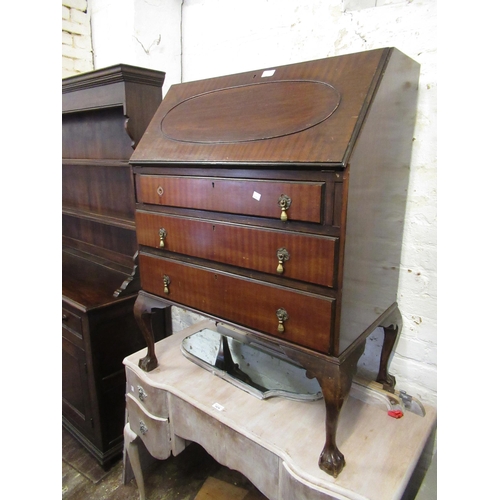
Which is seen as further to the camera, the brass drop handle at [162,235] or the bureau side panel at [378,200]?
the brass drop handle at [162,235]

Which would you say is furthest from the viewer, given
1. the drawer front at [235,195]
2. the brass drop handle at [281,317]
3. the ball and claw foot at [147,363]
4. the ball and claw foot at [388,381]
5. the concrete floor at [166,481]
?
the concrete floor at [166,481]

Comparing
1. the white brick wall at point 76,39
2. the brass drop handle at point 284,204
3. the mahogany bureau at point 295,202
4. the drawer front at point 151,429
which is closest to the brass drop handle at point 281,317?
the mahogany bureau at point 295,202

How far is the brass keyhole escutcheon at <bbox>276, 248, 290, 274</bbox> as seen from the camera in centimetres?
100

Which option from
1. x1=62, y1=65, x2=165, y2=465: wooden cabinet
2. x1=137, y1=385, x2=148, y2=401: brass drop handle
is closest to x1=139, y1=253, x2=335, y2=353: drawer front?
x1=137, y1=385, x2=148, y2=401: brass drop handle

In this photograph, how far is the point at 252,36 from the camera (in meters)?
1.62

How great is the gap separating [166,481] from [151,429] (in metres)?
0.52

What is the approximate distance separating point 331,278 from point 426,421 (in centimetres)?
72

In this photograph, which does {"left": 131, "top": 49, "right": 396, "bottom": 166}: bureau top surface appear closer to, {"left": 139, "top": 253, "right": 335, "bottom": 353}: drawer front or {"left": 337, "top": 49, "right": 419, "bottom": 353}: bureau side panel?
{"left": 337, "top": 49, "right": 419, "bottom": 353}: bureau side panel

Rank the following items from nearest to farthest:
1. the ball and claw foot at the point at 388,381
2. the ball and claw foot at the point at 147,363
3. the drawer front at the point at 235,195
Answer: the drawer front at the point at 235,195, the ball and claw foot at the point at 388,381, the ball and claw foot at the point at 147,363

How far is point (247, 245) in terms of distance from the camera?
3.55 ft

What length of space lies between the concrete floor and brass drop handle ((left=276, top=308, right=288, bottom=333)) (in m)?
1.01

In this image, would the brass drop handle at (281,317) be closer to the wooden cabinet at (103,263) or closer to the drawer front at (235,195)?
the drawer front at (235,195)

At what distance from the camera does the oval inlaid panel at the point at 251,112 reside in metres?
1.01
